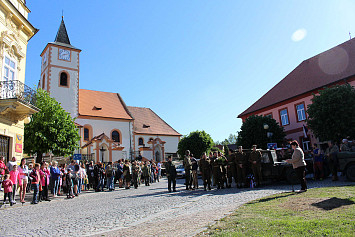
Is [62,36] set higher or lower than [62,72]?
higher

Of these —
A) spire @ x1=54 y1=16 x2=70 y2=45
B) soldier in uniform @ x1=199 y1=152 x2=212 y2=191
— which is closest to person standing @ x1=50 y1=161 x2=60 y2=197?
soldier in uniform @ x1=199 y1=152 x2=212 y2=191

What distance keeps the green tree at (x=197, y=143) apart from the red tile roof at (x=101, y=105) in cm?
1056

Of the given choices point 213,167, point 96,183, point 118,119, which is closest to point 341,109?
point 213,167

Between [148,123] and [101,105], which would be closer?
[101,105]

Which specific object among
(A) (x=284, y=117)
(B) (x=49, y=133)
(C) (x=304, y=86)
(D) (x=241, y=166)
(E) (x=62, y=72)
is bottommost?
(D) (x=241, y=166)

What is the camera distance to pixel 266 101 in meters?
34.0

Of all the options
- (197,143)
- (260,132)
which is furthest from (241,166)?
(197,143)

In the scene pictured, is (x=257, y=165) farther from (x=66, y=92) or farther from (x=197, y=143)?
(x=66, y=92)

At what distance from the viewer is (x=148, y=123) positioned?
1924 inches

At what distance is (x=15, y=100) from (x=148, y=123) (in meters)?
35.1

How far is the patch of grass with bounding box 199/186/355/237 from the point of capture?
14.6ft

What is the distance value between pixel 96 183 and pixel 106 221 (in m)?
10.3

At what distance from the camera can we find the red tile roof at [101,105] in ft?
133

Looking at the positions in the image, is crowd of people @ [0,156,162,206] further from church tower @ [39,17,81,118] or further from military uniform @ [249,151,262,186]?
church tower @ [39,17,81,118]
